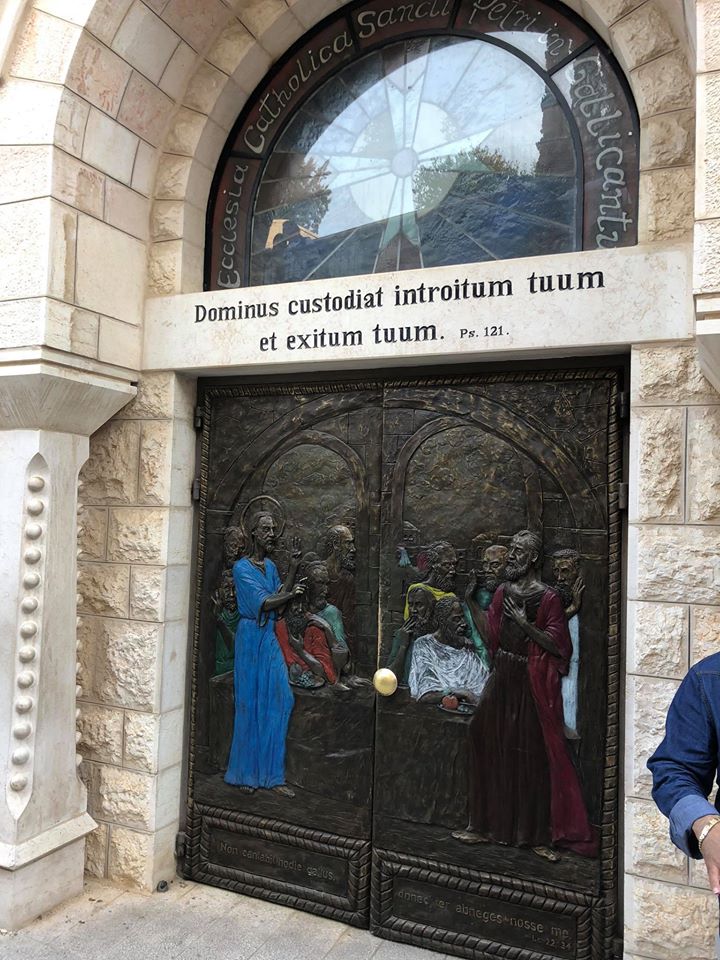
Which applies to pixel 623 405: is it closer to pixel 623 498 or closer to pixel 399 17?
pixel 623 498

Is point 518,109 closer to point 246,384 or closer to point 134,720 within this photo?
point 246,384

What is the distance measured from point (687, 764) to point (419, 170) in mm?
2767

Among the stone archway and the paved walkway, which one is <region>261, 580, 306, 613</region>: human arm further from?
the paved walkway

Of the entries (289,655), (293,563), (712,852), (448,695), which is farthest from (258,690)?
(712,852)

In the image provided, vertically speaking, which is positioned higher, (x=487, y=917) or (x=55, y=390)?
(x=55, y=390)

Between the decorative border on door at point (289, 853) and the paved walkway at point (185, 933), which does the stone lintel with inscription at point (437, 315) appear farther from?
the paved walkway at point (185, 933)

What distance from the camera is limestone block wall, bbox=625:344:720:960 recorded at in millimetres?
2729

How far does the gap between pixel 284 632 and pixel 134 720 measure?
899 mm

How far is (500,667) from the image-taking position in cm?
317

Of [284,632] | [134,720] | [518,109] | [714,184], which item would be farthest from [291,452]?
[714,184]

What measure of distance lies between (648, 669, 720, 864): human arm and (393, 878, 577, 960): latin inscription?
1606 mm

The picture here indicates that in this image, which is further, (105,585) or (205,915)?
(105,585)

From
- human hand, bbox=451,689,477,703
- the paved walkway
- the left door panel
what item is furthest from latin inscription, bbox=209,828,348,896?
human hand, bbox=451,689,477,703

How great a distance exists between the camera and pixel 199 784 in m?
3.79
